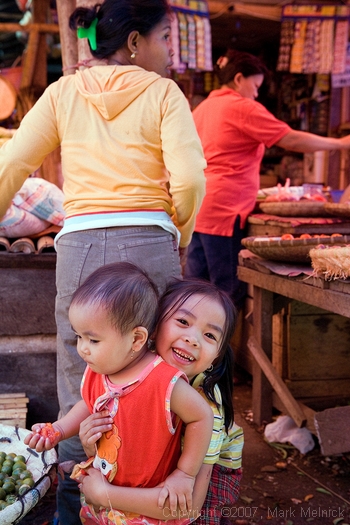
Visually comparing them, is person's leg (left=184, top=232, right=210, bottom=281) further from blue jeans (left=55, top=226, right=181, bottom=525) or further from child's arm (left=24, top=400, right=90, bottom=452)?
child's arm (left=24, top=400, right=90, bottom=452)

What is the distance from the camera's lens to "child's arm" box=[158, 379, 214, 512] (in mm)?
1483

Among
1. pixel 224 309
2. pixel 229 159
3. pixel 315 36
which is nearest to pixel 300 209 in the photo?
pixel 229 159

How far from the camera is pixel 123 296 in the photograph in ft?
4.95

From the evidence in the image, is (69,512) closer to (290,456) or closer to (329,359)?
(290,456)

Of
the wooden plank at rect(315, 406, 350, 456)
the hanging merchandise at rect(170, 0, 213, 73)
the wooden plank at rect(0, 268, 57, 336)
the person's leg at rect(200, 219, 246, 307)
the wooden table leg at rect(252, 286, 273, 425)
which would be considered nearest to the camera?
the wooden plank at rect(315, 406, 350, 456)

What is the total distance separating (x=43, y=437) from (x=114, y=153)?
3.09ft

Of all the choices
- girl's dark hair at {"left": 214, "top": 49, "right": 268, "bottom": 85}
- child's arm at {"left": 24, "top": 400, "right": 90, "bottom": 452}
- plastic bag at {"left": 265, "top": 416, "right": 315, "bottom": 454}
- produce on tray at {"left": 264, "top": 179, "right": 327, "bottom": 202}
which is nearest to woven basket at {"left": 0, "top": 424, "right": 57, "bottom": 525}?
child's arm at {"left": 24, "top": 400, "right": 90, "bottom": 452}

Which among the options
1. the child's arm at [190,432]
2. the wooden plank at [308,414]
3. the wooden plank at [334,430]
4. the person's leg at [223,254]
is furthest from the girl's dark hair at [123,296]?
the person's leg at [223,254]

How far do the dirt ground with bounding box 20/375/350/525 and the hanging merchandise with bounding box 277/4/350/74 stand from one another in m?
4.23

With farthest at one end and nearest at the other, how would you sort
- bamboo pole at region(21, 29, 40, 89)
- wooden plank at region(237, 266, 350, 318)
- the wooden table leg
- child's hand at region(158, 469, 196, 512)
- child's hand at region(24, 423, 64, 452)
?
bamboo pole at region(21, 29, 40, 89) < the wooden table leg < wooden plank at region(237, 266, 350, 318) < child's hand at region(24, 423, 64, 452) < child's hand at region(158, 469, 196, 512)

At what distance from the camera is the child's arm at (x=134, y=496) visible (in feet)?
4.82

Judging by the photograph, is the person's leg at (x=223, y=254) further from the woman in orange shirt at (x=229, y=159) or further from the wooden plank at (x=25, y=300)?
the wooden plank at (x=25, y=300)

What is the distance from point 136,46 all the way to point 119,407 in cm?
125

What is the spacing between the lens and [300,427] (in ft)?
10.3
